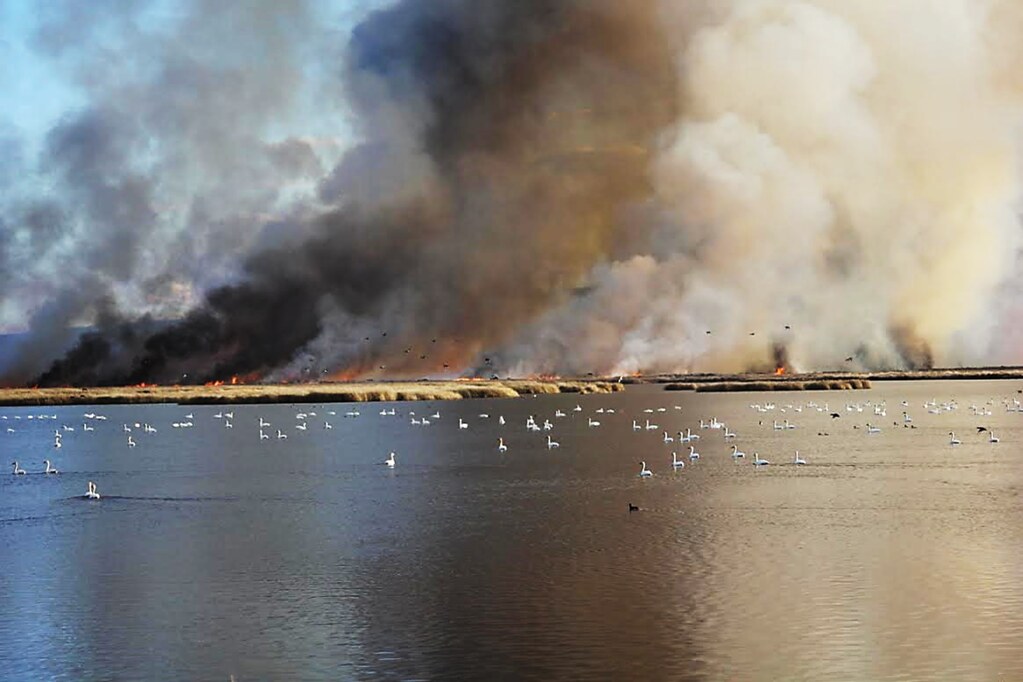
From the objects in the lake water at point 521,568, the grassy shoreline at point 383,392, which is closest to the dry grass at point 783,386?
the grassy shoreline at point 383,392

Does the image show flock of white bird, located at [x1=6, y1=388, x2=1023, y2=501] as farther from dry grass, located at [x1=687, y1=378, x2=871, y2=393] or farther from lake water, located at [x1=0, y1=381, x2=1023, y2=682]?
dry grass, located at [x1=687, y1=378, x2=871, y2=393]

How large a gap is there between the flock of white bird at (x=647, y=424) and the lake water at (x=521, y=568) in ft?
4.98

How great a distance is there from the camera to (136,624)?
2300 cm

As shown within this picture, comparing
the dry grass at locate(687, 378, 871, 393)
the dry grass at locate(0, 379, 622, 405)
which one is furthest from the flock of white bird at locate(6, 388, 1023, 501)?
the dry grass at locate(687, 378, 871, 393)

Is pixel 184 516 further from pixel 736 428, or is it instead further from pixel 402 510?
pixel 736 428

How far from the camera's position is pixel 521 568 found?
1098 inches

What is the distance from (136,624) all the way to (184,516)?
48.9ft

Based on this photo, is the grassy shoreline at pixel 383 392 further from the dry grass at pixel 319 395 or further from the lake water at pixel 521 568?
the lake water at pixel 521 568

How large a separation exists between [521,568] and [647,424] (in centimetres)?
5297

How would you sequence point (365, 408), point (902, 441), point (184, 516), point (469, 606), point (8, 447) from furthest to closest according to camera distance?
1. point (365, 408)
2. point (8, 447)
3. point (902, 441)
4. point (184, 516)
5. point (469, 606)

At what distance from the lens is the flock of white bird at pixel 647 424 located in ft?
182

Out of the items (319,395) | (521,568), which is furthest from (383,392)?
(521,568)

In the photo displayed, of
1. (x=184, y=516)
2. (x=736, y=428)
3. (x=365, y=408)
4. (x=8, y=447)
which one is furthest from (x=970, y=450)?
(x=365, y=408)

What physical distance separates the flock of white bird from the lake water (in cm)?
152
